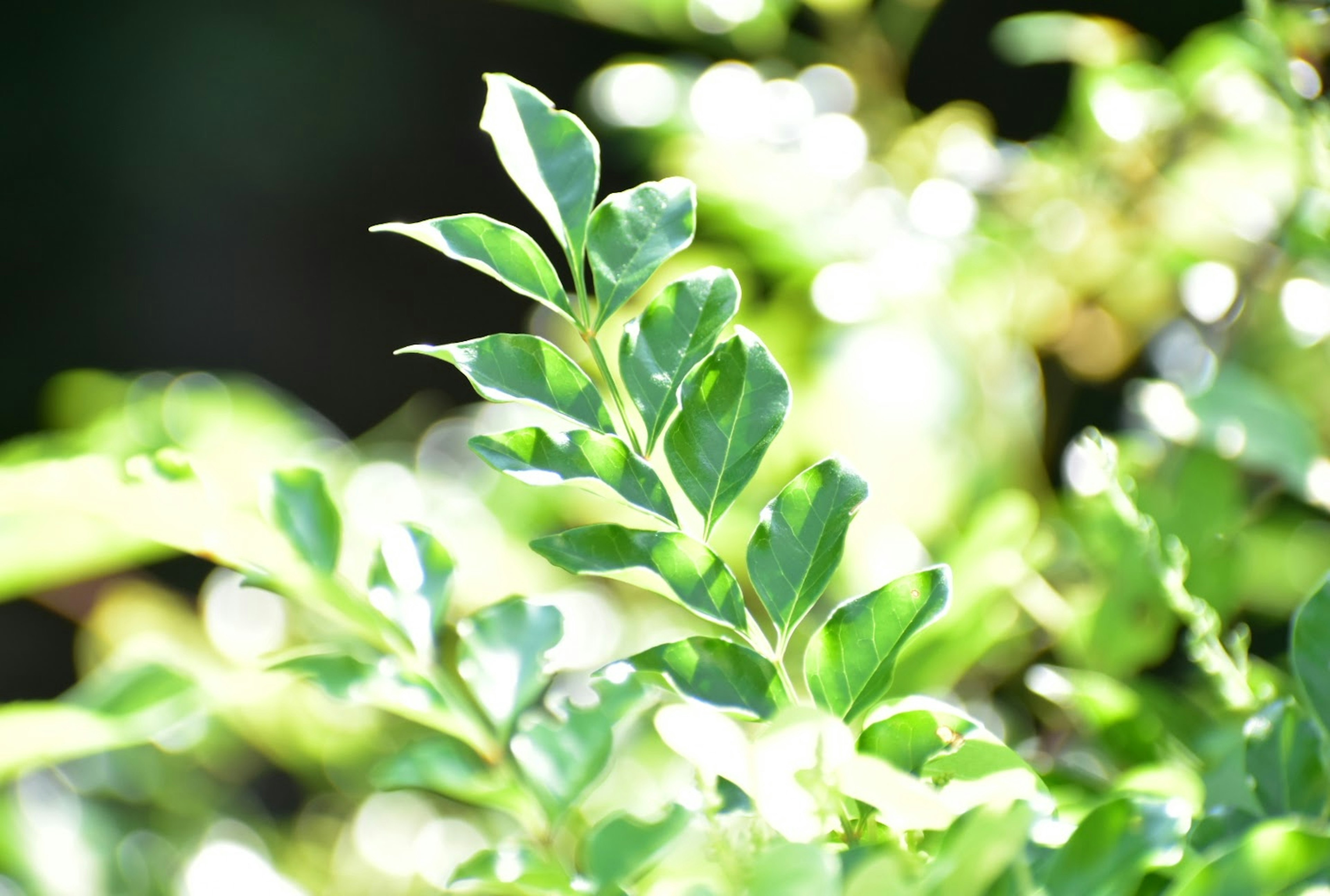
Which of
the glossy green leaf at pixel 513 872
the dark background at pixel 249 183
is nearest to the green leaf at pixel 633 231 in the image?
the glossy green leaf at pixel 513 872

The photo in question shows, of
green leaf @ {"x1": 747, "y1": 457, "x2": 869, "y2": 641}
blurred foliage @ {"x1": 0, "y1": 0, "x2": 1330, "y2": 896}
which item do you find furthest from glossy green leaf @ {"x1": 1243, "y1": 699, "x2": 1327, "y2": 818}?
green leaf @ {"x1": 747, "y1": 457, "x2": 869, "y2": 641}

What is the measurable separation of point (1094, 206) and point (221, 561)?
466 mm

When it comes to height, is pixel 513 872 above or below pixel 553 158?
below

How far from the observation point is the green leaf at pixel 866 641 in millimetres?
204

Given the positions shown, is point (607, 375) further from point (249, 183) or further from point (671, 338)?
point (249, 183)

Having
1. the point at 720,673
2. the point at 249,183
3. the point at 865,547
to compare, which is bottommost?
the point at 249,183

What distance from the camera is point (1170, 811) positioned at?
199mm

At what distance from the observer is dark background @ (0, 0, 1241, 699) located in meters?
1.56

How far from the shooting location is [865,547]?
49cm

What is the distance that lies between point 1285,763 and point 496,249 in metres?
0.19

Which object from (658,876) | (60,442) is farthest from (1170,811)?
(60,442)

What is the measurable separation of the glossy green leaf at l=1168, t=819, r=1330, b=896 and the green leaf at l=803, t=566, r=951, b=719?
0.06 metres

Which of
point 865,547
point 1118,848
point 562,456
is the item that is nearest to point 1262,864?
point 1118,848

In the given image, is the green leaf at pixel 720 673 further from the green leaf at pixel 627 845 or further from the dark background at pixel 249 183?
the dark background at pixel 249 183
